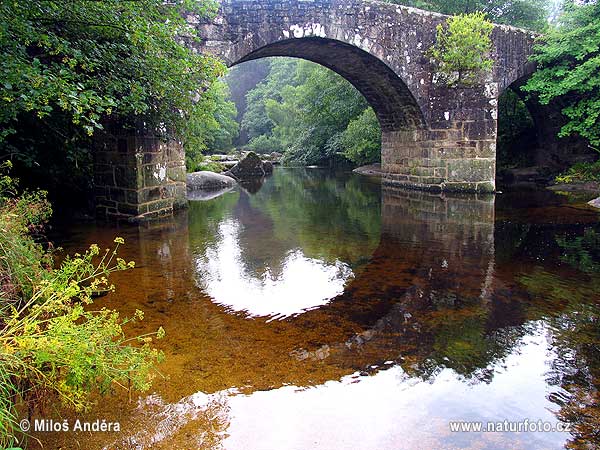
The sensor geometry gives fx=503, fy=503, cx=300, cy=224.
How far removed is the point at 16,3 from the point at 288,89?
3234 cm

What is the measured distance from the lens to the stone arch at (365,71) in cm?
1138

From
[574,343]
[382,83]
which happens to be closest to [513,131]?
[382,83]

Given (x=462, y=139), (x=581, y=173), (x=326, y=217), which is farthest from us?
(x=581, y=173)

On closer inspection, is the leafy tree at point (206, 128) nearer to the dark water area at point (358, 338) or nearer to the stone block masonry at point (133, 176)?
the stone block masonry at point (133, 176)

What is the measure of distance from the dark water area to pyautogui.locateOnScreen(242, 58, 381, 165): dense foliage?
43.9 ft

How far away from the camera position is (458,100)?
12469 millimetres

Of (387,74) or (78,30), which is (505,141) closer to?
(387,74)

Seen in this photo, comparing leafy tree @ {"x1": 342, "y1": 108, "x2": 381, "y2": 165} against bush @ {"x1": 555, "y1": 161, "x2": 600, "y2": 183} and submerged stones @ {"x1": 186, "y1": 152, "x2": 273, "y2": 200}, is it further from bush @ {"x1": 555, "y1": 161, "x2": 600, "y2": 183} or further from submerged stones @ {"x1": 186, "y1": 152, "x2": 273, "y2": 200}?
bush @ {"x1": 555, "y1": 161, "x2": 600, "y2": 183}

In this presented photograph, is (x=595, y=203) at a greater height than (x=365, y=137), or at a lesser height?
lesser

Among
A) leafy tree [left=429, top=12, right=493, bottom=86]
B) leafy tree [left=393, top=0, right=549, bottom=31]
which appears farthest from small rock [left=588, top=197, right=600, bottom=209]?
leafy tree [left=393, top=0, right=549, bottom=31]

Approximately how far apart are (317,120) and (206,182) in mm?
10639

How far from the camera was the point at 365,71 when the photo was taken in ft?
42.3

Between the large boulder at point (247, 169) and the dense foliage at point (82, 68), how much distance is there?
12459 mm

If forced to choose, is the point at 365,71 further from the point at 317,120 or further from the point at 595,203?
the point at 317,120
